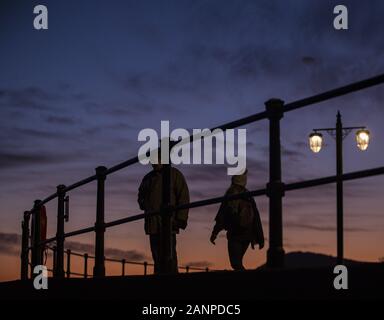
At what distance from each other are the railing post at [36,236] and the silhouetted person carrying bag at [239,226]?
4.21m

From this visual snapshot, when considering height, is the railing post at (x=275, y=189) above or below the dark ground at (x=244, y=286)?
above

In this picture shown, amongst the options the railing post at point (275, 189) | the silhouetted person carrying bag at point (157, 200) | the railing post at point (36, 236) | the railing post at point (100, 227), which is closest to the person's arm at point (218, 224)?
the silhouetted person carrying bag at point (157, 200)

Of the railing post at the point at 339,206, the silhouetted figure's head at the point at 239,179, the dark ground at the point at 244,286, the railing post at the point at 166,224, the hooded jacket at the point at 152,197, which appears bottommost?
the dark ground at the point at 244,286

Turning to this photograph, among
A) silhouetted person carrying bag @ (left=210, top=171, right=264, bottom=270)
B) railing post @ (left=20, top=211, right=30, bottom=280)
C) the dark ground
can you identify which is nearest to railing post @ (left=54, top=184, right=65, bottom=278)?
silhouetted person carrying bag @ (left=210, top=171, right=264, bottom=270)

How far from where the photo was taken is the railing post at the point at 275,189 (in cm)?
649

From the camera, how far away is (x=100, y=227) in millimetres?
Result: 10023

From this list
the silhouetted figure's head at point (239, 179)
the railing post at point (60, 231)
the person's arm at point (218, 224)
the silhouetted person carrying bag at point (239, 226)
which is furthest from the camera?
the railing post at point (60, 231)

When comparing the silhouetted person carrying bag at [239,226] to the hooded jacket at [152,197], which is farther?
the silhouetted person carrying bag at [239,226]

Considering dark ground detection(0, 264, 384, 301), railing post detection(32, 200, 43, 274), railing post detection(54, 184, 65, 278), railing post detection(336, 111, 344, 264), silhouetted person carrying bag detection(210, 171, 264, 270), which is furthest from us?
railing post detection(336, 111, 344, 264)

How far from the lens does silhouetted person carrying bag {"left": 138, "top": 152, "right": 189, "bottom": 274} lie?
1006cm

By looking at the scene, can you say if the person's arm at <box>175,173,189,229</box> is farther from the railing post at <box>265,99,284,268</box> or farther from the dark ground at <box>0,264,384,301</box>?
the railing post at <box>265,99,284,268</box>

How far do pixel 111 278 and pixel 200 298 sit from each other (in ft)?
6.06

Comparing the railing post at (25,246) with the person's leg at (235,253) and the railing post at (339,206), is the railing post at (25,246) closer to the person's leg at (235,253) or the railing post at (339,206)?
the railing post at (339,206)

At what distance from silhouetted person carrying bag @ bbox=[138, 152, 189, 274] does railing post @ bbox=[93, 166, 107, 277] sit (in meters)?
0.53
